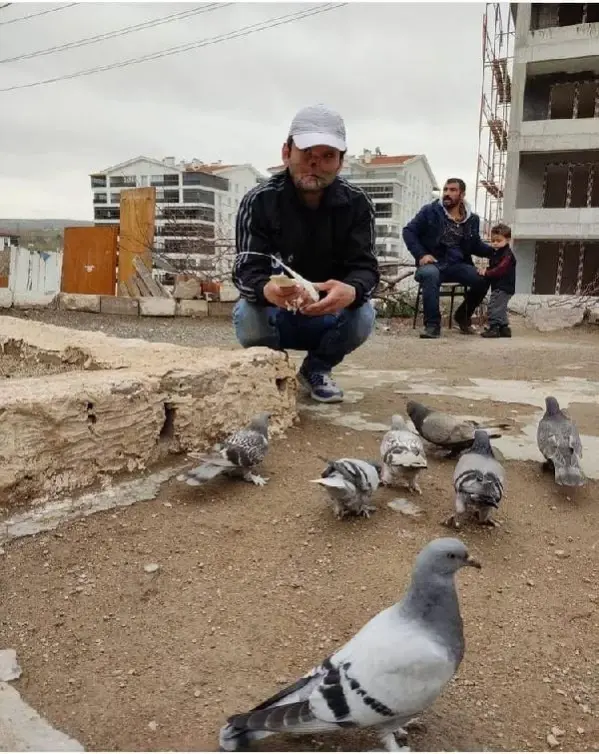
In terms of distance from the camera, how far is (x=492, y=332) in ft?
28.8

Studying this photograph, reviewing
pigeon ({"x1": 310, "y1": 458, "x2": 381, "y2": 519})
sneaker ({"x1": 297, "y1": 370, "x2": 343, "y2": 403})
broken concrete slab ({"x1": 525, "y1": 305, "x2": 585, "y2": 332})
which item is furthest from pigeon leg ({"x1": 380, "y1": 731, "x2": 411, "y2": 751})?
broken concrete slab ({"x1": 525, "y1": 305, "x2": 585, "y2": 332})

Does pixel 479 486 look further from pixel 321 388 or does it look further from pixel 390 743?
pixel 321 388

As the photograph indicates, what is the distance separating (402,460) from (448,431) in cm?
60

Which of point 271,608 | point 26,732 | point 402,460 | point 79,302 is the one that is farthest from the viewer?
point 79,302

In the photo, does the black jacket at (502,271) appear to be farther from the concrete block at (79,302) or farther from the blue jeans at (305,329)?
the concrete block at (79,302)

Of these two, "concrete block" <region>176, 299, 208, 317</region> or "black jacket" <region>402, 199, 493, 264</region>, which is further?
"concrete block" <region>176, 299, 208, 317</region>

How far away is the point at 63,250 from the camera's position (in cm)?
1252

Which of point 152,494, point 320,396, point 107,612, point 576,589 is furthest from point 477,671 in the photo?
point 320,396

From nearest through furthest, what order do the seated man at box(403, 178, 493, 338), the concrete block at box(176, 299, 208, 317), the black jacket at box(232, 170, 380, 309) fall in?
1. the black jacket at box(232, 170, 380, 309)
2. the seated man at box(403, 178, 493, 338)
3. the concrete block at box(176, 299, 208, 317)

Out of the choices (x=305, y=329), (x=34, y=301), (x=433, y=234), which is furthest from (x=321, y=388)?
(x=34, y=301)

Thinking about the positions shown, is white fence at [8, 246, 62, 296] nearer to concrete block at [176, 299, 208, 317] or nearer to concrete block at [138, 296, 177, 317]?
concrete block at [138, 296, 177, 317]

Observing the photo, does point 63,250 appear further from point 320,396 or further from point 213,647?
point 213,647

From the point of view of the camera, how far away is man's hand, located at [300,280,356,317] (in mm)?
3418

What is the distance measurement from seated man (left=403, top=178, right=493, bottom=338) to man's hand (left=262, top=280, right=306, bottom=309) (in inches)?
199
